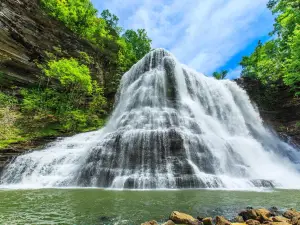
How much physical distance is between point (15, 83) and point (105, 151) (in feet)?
54.7

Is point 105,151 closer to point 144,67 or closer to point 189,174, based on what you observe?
point 189,174

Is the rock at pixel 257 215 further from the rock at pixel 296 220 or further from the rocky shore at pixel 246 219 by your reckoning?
the rock at pixel 296 220

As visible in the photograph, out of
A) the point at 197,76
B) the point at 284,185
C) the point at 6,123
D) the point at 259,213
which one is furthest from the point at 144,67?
the point at 259,213

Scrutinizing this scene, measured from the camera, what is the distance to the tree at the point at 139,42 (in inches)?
2047

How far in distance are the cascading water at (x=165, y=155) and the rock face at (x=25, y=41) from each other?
10.3 meters

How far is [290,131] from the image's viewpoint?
2600 cm

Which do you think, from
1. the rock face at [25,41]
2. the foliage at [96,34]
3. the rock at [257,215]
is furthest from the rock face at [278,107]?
the rock face at [25,41]

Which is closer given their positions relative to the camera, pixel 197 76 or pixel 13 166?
pixel 13 166

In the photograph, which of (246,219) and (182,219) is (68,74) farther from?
(246,219)

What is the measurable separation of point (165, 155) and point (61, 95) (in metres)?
18.5

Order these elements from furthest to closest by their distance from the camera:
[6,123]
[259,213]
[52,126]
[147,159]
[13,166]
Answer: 1. [52,126]
2. [6,123]
3. [13,166]
4. [147,159]
5. [259,213]

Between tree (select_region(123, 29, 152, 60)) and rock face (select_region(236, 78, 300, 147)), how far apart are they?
81.3ft

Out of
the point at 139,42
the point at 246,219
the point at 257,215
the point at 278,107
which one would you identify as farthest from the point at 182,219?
the point at 139,42

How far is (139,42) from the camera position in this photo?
52.7m
